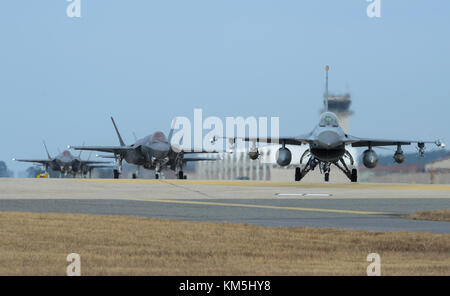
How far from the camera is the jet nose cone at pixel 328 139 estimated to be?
48.4m

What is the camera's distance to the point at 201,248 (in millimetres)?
15195

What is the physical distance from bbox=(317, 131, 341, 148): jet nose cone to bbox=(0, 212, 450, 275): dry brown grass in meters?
28.9

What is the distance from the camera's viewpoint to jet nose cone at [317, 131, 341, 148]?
159ft

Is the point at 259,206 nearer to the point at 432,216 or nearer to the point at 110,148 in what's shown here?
the point at 432,216

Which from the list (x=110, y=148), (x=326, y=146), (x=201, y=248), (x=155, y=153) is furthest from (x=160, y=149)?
(x=201, y=248)

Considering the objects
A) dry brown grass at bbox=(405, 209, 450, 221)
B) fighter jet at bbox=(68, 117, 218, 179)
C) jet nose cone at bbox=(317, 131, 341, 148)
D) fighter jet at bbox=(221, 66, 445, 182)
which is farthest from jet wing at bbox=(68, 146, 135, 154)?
dry brown grass at bbox=(405, 209, 450, 221)

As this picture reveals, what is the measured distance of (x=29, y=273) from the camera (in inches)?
452

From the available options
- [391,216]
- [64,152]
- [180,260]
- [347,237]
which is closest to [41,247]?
[180,260]

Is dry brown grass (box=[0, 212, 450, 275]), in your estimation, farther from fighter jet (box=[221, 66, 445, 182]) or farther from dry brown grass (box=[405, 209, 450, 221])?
fighter jet (box=[221, 66, 445, 182])

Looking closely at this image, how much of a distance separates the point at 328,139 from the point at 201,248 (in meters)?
34.1
